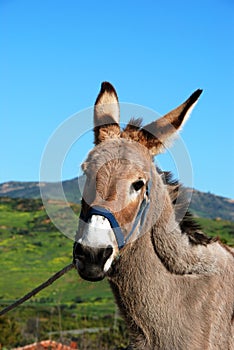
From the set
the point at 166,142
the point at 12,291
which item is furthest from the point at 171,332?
the point at 12,291

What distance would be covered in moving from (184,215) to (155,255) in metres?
0.57

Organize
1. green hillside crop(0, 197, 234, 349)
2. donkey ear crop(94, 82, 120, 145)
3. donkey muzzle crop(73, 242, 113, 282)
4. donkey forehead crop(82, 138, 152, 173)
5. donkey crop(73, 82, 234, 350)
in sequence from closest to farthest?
donkey muzzle crop(73, 242, 113, 282) < donkey crop(73, 82, 234, 350) < donkey forehead crop(82, 138, 152, 173) < donkey ear crop(94, 82, 120, 145) < green hillside crop(0, 197, 234, 349)

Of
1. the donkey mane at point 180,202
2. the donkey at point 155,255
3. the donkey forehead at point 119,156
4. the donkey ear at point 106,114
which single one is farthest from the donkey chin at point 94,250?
the donkey ear at point 106,114

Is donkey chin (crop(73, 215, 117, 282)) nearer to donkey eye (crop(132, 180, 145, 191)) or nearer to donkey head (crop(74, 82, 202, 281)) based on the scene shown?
donkey head (crop(74, 82, 202, 281))

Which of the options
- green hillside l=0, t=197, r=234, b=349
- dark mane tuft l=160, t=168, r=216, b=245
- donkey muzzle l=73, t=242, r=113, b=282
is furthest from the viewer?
green hillside l=0, t=197, r=234, b=349

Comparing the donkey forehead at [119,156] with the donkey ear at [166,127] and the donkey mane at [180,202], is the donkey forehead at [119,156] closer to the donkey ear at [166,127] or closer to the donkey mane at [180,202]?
A: the donkey ear at [166,127]

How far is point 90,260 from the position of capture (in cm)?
541

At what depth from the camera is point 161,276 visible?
20.4ft

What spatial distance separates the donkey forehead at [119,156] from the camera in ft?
19.9

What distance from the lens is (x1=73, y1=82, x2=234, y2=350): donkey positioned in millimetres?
5938

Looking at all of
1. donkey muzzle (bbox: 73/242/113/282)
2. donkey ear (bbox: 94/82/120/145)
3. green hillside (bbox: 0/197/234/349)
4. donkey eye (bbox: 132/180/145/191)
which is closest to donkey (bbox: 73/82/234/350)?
donkey eye (bbox: 132/180/145/191)

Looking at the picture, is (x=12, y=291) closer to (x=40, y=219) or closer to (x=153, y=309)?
(x=40, y=219)

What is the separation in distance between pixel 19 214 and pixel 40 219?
6689 mm

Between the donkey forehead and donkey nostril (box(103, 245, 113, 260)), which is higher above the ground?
the donkey forehead
